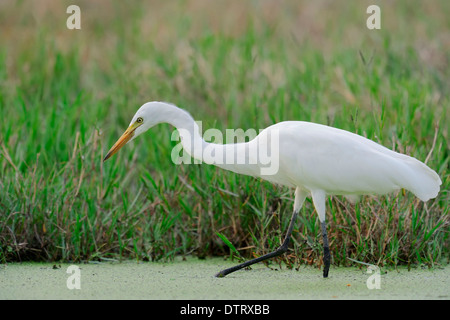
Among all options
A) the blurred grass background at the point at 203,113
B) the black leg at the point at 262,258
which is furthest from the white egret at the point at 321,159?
the blurred grass background at the point at 203,113

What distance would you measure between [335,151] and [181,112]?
896 millimetres

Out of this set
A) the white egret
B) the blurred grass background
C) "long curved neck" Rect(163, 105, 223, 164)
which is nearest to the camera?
the white egret

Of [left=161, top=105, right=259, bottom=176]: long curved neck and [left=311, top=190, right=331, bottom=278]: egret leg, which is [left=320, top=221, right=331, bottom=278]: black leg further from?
[left=161, top=105, right=259, bottom=176]: long curved neck

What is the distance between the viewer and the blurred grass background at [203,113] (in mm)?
4738

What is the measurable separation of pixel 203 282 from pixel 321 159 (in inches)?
37.3

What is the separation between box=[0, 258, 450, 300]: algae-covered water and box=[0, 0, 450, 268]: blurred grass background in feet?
0.47

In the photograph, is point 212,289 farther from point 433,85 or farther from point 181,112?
point 433,85

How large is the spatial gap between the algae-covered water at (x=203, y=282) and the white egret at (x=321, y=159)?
294 millimetres

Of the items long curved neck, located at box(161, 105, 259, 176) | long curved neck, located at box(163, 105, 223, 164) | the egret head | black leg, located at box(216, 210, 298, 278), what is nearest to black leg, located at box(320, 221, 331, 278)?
black leg, located at box(216, 210, 298, 278)

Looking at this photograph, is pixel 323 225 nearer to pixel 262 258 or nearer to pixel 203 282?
pixel 262 258

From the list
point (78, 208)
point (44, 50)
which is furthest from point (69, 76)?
point (78, 208)

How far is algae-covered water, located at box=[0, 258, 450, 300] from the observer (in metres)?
3.88

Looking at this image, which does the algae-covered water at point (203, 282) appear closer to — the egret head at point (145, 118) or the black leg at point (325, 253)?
the black leg at point (325, 253)

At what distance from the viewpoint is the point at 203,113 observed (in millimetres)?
6910
